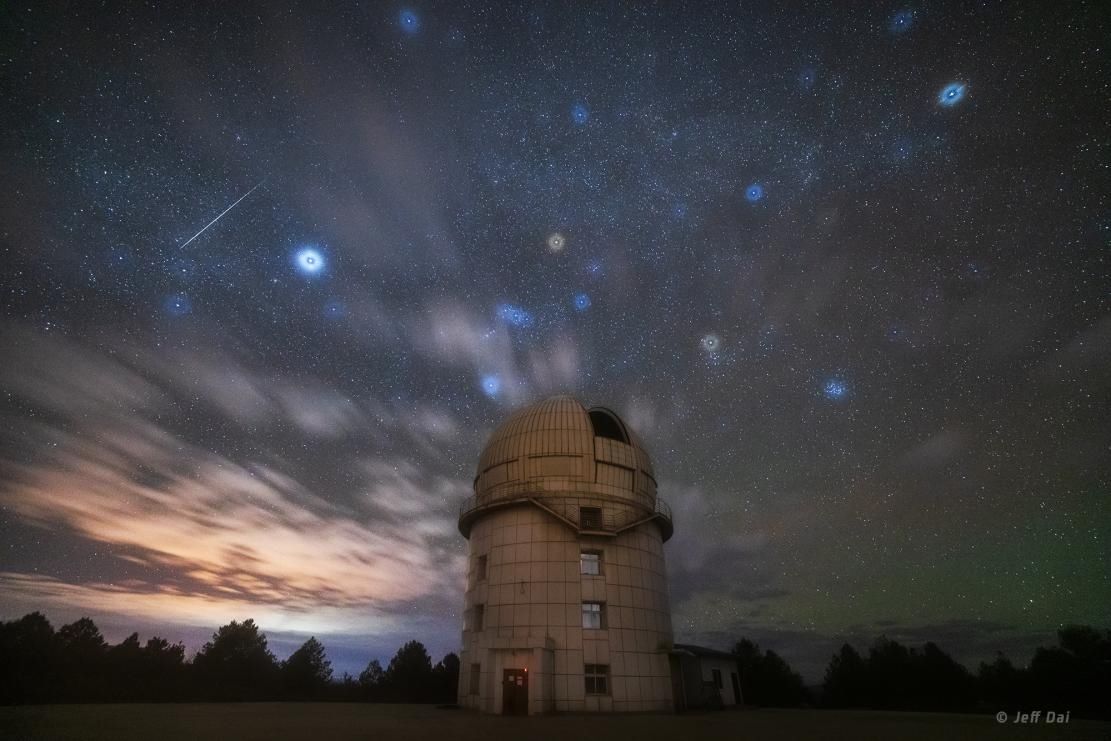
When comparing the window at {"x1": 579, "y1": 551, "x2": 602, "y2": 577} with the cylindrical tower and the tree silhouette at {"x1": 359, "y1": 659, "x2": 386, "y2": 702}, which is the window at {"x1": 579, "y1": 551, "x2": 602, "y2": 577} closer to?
the cylindrical tower

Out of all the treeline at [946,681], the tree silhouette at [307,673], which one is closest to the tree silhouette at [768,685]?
the treeline at [946,681]

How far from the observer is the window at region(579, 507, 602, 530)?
29.7 meters

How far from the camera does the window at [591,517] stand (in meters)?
29.7

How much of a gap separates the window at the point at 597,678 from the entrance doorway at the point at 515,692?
10.6 ft

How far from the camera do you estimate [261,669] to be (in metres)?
49.7

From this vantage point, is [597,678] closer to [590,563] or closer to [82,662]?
[590,563]

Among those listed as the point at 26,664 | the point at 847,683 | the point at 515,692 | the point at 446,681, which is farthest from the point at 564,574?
the point at 847,683

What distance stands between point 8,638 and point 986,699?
269 feet

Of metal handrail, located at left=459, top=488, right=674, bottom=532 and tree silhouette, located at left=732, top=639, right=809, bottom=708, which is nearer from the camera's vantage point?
metal handrail, located at left=459, top=488, right=674, bottom=532

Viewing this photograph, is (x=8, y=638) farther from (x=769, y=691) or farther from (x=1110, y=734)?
(x=1110, y=734)

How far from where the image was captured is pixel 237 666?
160 ft

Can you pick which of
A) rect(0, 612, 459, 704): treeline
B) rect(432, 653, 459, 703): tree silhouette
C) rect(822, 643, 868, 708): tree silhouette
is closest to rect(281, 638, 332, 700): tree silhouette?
rect(0, 612, 459, 704): treeline

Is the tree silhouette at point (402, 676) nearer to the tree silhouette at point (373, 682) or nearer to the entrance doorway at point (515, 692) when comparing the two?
the tree silhouette at point (373, 682)

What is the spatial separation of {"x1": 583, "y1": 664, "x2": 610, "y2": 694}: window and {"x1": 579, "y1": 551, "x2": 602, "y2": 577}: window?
4.49 m
